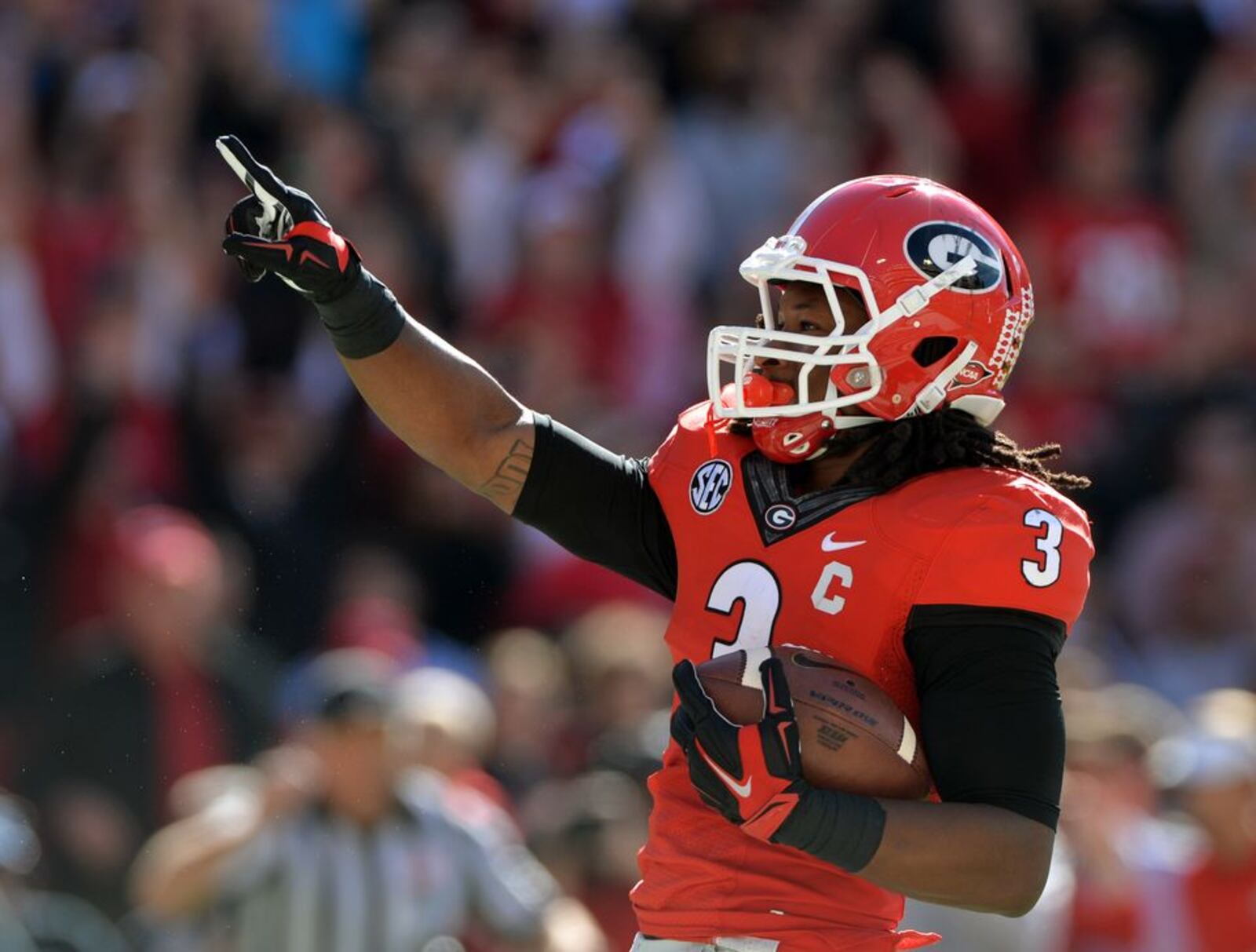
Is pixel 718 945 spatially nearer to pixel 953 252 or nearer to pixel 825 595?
pixel 825 595

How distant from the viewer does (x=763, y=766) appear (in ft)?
8.71

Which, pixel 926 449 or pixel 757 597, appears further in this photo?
pixel 926 449

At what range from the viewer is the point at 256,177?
121 inches

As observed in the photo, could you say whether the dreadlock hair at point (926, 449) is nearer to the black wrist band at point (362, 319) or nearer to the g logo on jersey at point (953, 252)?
the g logo on jersey at point (953, 252)

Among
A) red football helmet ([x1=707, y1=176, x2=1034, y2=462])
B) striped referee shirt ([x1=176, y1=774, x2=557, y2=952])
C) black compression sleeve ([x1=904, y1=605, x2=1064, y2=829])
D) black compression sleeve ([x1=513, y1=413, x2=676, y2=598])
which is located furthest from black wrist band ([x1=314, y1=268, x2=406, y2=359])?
striped referee shirt ([x1=176, y1=774, x2=557, y2=952])

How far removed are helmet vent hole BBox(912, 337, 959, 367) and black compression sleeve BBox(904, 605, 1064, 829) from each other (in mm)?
419

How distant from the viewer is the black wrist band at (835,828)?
2.65 m

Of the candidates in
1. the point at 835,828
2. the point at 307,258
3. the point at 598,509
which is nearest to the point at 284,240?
the point at 307,258

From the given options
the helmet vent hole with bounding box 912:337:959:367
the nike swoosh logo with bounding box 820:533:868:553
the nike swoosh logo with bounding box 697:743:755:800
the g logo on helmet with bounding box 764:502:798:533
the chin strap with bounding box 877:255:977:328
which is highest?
the chin strap with bounding box 877:255:977:328

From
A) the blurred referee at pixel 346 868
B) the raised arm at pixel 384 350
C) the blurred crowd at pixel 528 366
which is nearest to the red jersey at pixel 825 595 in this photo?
the raised arm at pixel 384 350

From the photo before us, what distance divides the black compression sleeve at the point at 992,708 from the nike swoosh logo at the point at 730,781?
270 millimetres

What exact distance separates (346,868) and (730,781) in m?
2.83

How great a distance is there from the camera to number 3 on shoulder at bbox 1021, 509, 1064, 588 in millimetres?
2789

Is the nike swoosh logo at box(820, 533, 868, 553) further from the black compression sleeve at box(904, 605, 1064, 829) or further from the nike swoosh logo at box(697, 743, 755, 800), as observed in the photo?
the nike swoosh logo at box(697, 743, 755, 800)
